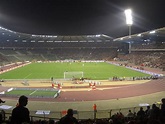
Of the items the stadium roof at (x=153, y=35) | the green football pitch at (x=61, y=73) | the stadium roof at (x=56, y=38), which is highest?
the stadium roof at (x=56, y=38)

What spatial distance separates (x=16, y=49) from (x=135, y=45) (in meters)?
58.5

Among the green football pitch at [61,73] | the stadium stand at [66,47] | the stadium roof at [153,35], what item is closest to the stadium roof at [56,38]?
the stadium stand at [66,47]

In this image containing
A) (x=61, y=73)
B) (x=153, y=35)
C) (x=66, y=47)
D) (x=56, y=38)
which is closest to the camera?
(x=61, y=73)

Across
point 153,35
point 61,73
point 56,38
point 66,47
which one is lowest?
point 61,73

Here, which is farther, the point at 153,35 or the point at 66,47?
the point at 66,47

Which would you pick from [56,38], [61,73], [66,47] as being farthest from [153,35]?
[56,38]

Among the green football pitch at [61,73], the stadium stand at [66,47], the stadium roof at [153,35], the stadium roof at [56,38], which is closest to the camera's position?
the green football pitch at [61,73]

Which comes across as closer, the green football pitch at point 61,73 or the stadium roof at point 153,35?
the green football pitch at point 61,73

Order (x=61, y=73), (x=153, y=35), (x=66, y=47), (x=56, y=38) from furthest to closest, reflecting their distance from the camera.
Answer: (x=56, y=38), (x=66, y=47), (x=153, y=35), (x=61, y=73)

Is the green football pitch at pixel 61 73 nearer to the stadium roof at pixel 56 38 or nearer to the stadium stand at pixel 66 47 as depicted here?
the stadium stand at pixel 66 47

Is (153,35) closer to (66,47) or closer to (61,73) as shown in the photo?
(61,73)

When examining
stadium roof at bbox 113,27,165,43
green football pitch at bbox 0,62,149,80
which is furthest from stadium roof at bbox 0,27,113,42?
green football pitch at bbox 0,62,149,80

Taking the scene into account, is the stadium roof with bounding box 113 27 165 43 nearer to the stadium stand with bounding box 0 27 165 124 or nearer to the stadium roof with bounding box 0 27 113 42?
the stadium stand with bounding box 0 27 165 124

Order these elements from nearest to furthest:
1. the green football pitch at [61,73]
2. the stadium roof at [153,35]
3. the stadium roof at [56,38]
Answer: the green football pitch at [61,73]
the stadium roof at [153,35]
the stadium roof at [56,38]
